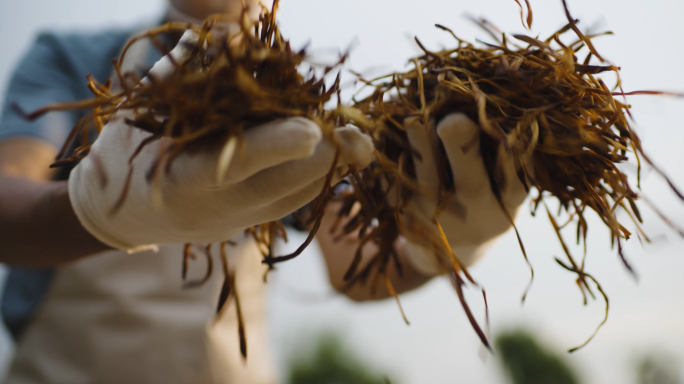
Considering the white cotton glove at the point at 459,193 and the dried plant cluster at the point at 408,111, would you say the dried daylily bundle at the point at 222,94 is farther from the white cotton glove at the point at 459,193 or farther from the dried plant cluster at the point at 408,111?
the white cotton glove at the point at 459,193

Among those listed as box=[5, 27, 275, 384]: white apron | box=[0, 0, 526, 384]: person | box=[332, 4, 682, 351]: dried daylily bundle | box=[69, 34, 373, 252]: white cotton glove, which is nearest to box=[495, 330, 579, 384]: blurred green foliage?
box=[0, 0, 526, 384]: person

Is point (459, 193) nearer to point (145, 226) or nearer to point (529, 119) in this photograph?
point (529, 119)

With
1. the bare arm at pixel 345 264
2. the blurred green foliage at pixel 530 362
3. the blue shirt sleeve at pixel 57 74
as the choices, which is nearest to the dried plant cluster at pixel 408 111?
the bare arm at pixel 345 264

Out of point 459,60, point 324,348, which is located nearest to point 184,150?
point 459,60

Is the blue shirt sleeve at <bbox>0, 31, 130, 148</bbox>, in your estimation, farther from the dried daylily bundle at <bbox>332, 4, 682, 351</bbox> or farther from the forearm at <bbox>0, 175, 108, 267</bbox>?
the dried daylily bundle at <bbox>332, 4, 682, 351</bbox>

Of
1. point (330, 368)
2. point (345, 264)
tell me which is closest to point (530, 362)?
point (330, 368)
